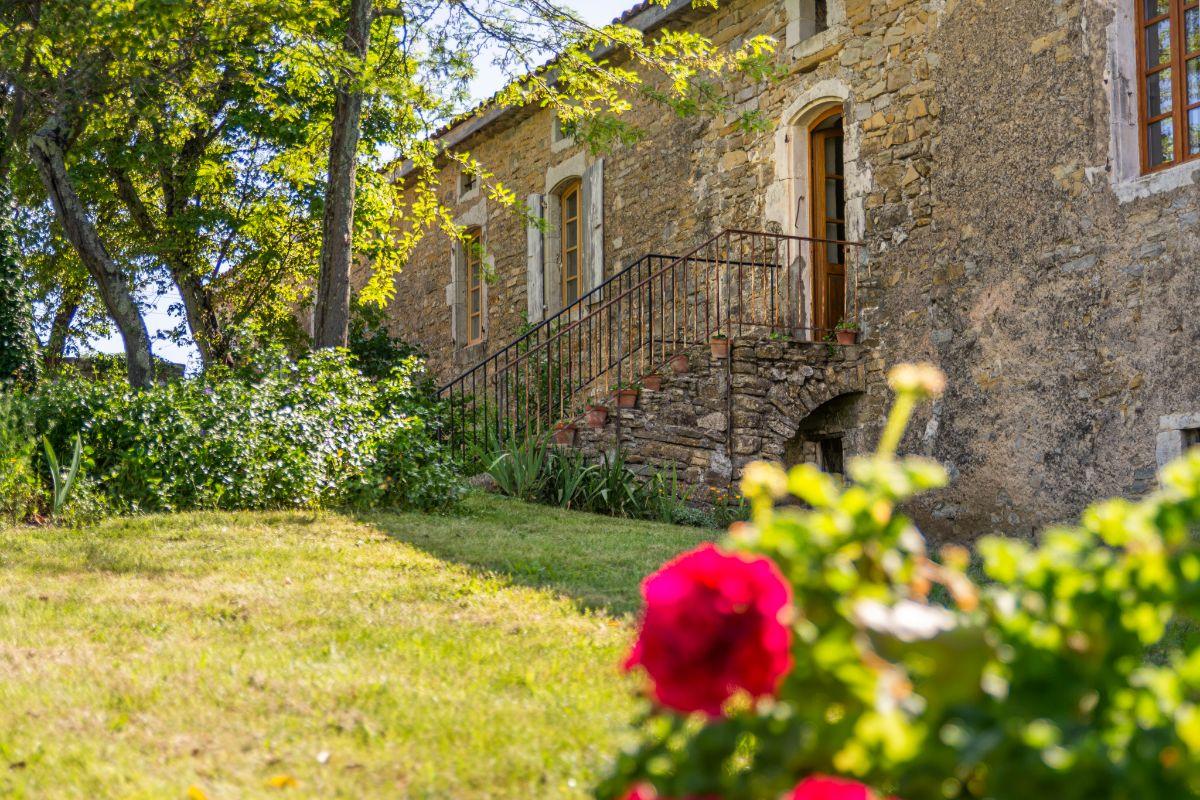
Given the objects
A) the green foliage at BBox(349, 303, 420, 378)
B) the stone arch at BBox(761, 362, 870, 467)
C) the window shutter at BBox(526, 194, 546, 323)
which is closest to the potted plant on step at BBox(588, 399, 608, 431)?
the stone arch at BBox(761, 362, 870, 467)

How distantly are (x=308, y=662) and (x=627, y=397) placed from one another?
5.50m

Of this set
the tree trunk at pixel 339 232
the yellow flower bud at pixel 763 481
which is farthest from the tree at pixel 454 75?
the yellow flower bud at pixel 763 481

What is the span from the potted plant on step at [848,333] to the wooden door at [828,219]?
1.85ft

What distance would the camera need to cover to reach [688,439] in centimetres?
927

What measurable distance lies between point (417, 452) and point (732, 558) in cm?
706

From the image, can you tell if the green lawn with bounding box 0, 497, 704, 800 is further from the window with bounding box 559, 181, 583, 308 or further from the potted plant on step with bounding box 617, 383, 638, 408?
the window with bounding box 559, 181, 583, 308

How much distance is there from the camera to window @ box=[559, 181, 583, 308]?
44.9 feet

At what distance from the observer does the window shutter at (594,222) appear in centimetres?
1262

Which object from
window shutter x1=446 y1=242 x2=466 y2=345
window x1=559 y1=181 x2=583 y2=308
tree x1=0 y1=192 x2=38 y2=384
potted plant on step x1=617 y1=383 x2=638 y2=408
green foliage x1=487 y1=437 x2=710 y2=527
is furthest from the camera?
window shutter x1=446 y1=242 x2=466 y2=345

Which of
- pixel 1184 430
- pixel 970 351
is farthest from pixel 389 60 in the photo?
pixel 1184 430

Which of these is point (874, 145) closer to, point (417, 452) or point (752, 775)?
point (417, 452)

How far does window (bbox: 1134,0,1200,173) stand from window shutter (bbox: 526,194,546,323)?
7935 millimetres

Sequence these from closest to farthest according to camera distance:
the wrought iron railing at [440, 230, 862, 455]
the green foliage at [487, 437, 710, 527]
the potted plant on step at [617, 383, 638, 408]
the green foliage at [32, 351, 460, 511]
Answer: the green foliage at [32, 351, 460, 511] → the green foliage at [487, 437, 710, 527] → the potted plant on step at [617, 383, 638, 408] → the wrought iron railing at [440, 230, 862, 455]

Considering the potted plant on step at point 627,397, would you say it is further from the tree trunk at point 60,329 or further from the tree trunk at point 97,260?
the tree trunk at point 60,329
